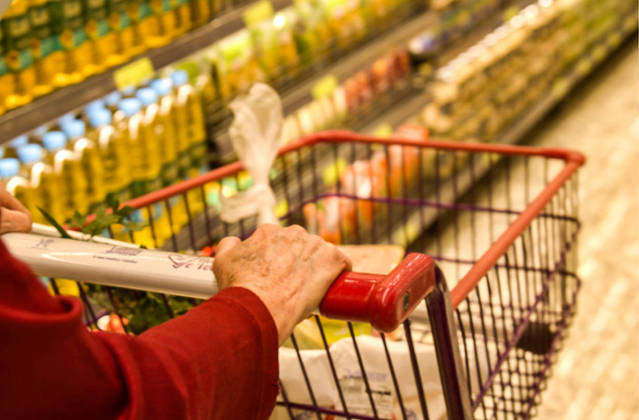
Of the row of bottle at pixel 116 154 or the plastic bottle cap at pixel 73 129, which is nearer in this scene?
the row of bottle at pixel 116 154

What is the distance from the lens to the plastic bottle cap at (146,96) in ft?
8.53

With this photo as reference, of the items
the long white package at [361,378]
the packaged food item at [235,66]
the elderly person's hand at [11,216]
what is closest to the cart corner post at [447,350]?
the long white package at [361,378]

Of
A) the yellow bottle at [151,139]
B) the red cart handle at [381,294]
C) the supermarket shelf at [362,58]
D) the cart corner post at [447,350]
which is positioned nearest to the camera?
the red cart handle at [381,294]

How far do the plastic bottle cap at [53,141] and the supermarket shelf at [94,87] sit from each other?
176 millimetres

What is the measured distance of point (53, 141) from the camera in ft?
7.55

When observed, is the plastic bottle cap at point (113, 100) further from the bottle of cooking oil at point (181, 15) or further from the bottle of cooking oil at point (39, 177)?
the bottle of cooking oil at point (39, 177)

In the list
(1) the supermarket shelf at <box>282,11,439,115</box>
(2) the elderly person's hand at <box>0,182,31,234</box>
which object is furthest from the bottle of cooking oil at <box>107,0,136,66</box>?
(2) the elderly person's hand at <box>0,182,31,234</box>

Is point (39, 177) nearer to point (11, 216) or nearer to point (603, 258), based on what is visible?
point (11, 216)

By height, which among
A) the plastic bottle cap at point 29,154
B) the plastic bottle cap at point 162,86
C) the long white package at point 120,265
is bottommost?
the plastic bottle cap at point 29,154

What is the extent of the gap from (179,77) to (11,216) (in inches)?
67.1

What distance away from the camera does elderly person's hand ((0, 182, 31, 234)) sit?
3.49ft

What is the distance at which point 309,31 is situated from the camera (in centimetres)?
326

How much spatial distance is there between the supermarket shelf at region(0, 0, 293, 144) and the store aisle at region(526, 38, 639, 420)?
5.20 feet

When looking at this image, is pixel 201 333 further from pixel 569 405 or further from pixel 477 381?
pixel 569 405
